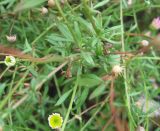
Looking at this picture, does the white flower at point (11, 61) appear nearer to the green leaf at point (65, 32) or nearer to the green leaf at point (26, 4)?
the green leaf at point (65, 32)

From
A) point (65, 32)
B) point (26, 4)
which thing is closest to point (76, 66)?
point (65, 32)

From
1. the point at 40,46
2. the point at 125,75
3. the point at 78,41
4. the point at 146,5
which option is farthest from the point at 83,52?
the point at 146,5

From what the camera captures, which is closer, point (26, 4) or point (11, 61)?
point (26, 4)

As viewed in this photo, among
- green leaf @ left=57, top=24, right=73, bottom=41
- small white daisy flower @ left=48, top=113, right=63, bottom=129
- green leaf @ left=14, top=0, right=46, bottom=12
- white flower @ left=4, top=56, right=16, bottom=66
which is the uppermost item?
green leaf @ left=14, top=0, right=46, bottom=12

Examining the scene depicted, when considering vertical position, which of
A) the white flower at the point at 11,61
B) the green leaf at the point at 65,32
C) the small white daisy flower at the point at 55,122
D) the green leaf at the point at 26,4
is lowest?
the small white daisy flower at the point at 55,122

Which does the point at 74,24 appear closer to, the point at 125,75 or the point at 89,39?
the point at 89,39

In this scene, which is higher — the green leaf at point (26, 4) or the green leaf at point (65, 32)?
the green leaf at point (26, 4)

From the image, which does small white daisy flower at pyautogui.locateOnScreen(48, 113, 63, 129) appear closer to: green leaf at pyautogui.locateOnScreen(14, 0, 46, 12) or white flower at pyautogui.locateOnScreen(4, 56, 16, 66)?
white flower at pyautogui.locateOnScreen(4, 56, 16, 66)

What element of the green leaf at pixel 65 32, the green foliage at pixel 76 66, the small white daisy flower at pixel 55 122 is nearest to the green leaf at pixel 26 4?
the green foliage at pixel 76 66

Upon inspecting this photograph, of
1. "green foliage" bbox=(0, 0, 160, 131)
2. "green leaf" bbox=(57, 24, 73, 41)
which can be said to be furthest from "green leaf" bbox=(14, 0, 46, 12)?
"green leaf" bbox=(57, 24, 73, 41)

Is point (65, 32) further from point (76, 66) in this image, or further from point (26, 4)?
point (26, 4)

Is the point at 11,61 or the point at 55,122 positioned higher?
the point at 11,61
